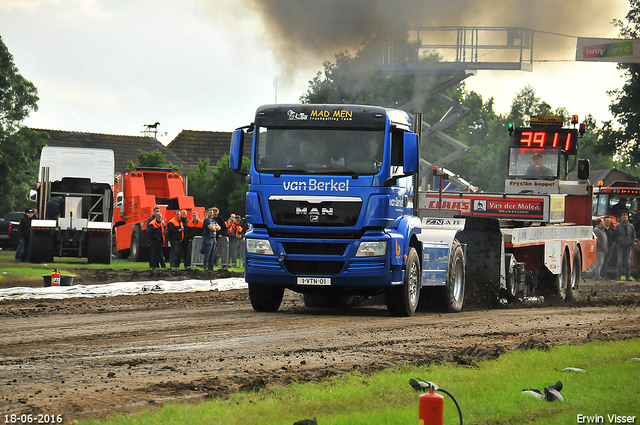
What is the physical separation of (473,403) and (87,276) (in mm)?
17346

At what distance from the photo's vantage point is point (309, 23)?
71.5 ft

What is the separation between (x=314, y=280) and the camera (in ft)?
46.8

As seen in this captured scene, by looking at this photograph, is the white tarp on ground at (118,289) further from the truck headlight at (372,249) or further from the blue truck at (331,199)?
the truck headlight at (372,249)

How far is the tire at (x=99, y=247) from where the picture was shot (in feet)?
91.7

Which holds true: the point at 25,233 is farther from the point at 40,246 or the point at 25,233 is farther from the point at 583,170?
the point at 583,170

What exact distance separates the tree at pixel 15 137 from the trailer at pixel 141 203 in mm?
13232

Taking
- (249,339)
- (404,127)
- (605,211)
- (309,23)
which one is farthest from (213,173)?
(249,339)

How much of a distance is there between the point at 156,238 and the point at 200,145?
4789cm

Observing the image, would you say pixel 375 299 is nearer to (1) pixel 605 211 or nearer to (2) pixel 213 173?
(1) pixel 605 211

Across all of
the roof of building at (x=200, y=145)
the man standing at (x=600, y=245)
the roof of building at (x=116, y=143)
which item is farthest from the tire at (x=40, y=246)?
the roof of building at (x=200, y=145)

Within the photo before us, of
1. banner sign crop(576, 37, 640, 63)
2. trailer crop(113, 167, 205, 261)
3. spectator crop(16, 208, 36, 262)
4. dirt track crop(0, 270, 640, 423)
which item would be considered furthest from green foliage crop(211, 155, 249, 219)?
dirt track crop(0, 270, 640, 423)

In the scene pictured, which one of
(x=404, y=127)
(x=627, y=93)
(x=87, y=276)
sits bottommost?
(x=87, y=276)

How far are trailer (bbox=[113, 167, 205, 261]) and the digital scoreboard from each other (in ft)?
41.6

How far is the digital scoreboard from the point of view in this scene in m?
23.2
